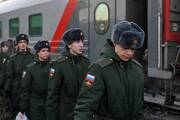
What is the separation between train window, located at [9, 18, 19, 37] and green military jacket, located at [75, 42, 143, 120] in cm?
860

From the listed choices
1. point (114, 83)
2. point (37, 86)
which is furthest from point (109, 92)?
point (37, 86)

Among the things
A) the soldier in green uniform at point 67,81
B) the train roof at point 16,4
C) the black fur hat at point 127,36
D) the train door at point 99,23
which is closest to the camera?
the black fur hat at point 127,36

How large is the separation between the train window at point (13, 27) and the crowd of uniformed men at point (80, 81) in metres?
3.30

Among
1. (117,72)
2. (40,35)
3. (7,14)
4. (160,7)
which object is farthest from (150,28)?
(7,14)

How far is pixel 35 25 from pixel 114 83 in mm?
7373

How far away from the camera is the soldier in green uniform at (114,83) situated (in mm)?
2828

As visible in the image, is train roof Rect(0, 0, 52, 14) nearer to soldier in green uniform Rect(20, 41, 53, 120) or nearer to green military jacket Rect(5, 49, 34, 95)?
green military jacket Rect(5, 49, 34, 95)

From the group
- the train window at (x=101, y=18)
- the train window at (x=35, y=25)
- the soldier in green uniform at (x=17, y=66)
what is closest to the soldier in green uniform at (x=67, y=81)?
the soldier in green uniform at (x=17, y=66)

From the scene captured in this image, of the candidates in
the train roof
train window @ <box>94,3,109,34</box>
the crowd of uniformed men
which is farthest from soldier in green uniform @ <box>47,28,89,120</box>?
the train roof

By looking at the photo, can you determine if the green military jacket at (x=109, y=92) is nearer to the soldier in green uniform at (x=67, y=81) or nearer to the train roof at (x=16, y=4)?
the soldier in green uniform at (x=67, y=81)

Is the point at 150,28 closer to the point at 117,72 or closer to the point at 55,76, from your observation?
the point at 55,76

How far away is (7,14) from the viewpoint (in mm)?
12023

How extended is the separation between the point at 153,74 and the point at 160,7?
39.5 inches

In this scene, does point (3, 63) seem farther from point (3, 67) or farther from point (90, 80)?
point (90, 80)
